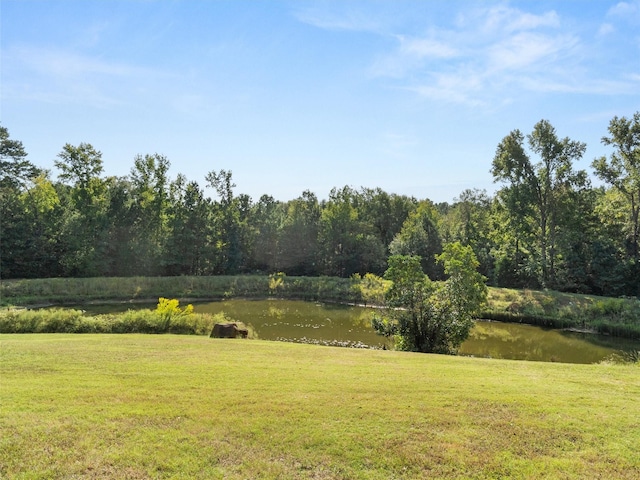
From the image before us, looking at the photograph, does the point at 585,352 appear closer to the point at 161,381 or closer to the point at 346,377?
the point at 346,377

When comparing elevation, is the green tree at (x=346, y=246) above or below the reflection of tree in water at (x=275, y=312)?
→ above

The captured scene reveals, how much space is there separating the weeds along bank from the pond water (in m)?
1.77

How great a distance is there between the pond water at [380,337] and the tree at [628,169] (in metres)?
14.6

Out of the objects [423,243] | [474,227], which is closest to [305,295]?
[423,243]

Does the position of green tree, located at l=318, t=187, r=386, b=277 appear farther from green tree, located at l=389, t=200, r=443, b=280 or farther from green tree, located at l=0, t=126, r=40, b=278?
green tree, located at l=0, t=126, r=40, b=278

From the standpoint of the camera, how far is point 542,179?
112 ft

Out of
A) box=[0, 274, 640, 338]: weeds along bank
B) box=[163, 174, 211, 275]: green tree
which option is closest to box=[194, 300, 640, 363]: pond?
box=[0, 274, 640, 338]: weeds along bank

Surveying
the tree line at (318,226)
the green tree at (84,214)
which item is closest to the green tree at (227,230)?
the tree line at (318,226)

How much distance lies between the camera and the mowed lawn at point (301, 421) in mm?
5223

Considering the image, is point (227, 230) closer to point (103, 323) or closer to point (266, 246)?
point (266, 246)

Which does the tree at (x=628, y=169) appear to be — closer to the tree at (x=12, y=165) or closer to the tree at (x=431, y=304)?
the tree at (x=431, y=304)

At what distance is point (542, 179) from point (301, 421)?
Result: 3513cm

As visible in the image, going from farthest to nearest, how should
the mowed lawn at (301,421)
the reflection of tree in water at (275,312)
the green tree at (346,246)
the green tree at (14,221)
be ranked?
the green tree at (346,246) < the green tree at (14,221) < the reflection of tree in water at (275,312) < the mowed lawn at (301,421)

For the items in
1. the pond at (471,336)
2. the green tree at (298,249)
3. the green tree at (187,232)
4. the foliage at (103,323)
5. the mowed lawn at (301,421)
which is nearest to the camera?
the mowed lawn at (301,421)
